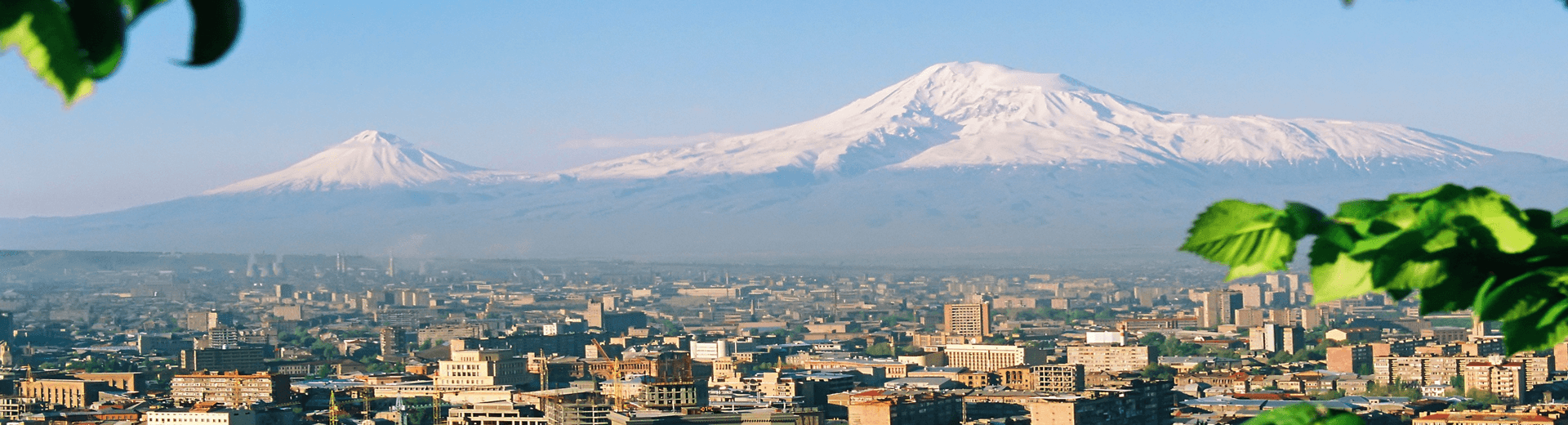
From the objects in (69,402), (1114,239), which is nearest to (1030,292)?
(1114,239)

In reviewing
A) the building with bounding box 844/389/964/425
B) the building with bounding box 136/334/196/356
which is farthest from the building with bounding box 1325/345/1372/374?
the building with bounding box 136/334/196/356

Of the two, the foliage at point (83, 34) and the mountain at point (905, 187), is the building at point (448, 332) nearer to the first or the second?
the mountain at point (905, 187)

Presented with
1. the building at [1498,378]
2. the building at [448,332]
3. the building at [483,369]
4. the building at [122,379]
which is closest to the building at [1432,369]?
the building at [1498,378]

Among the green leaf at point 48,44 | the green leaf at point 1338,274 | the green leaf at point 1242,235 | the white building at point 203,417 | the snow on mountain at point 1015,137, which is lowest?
the white building at point 203,417

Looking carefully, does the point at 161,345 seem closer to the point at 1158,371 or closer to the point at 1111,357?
the point at 1111,357

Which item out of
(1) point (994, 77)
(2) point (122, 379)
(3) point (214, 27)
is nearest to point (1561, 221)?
(3) point (214, 27)

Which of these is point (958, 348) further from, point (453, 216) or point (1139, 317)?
point (453, 216)

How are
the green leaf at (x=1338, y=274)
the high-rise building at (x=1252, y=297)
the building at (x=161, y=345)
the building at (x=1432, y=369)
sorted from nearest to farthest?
the green leaf at (x=1338, y=274) < the building at (x=1432, y=369) < the building at (x=161, y=345) < the high-rise building at (x=1252, y=297)
